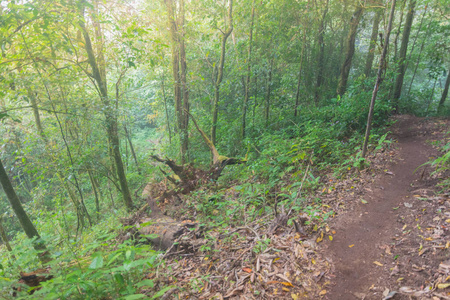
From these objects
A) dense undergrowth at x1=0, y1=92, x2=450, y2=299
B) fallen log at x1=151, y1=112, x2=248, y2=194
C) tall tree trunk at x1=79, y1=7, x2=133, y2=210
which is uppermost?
tall tree trunk at x1=79, y1=7, x2=133, y2=210

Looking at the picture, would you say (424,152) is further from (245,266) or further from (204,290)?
(204,290)

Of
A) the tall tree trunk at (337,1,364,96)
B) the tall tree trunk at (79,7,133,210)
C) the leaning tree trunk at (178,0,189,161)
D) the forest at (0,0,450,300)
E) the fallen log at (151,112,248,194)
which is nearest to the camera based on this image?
the forest at (0,0,450,300)

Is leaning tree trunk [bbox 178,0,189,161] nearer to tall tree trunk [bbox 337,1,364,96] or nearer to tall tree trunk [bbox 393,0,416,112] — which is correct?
tall tree trunk [bbox 337,1,364,96]

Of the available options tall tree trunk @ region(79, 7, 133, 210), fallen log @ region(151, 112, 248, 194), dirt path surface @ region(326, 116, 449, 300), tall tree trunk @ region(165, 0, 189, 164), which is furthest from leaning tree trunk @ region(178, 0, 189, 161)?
dirt path surface @ region(326, 116, 449, 300)

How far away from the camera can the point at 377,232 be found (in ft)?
10.9

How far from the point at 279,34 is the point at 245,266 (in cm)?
925

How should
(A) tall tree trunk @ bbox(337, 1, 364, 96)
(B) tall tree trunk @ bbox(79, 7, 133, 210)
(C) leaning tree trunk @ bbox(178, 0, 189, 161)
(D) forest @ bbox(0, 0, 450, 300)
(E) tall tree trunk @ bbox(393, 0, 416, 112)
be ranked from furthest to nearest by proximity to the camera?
(C) leaning tree trunk @ bbox(178, 0, 189, 161) → (A) tall tree trunk @ bbox(337, 1, 364, 96) → (E) tall tree trunk @ bbox(393, 0, 416, 112) → (B) tall tree trunk @ bbox(79, 7, 133, 210) → (D) forest @ bbox(0, 0, 450, 300)

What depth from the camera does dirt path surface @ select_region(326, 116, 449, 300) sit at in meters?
2.55

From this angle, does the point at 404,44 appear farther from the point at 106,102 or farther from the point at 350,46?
the point at 106,102

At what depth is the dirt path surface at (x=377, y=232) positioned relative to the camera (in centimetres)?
255

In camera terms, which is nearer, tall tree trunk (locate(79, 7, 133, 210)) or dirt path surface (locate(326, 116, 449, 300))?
dirt path surface (locate(326, 116, 449, 300))

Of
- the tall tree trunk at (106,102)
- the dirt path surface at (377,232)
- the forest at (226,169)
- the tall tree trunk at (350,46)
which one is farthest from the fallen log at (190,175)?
the tall tree trunk at (350,46)

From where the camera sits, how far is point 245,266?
3125 millimetres

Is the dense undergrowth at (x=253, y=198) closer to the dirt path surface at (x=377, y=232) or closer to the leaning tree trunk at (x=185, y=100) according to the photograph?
the dirt path surface at (x=377, y=232)
